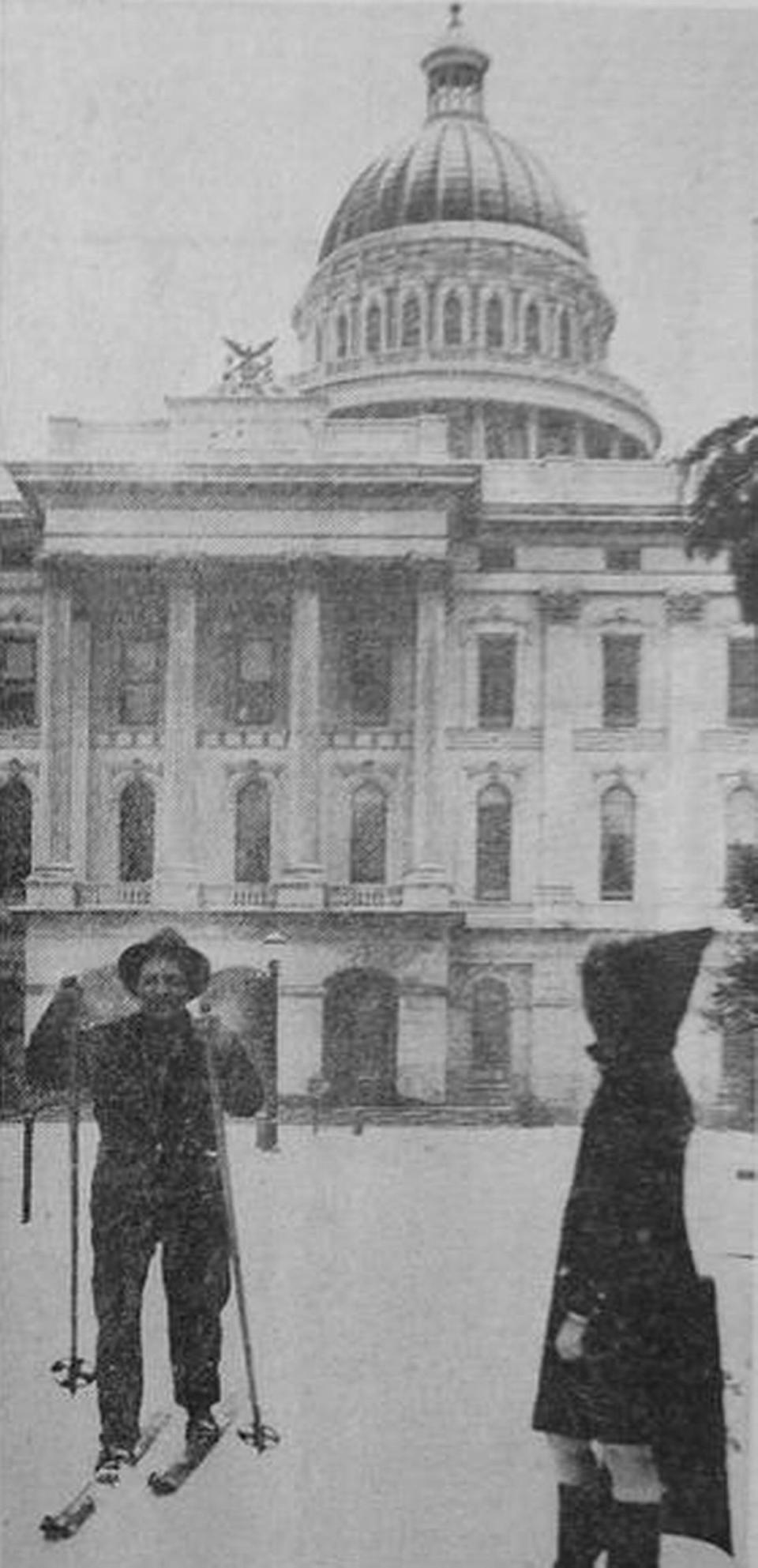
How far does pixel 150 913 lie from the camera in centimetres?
256

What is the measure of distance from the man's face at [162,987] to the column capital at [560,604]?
763 millimetres

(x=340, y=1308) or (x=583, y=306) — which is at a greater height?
(x=583, y=306)

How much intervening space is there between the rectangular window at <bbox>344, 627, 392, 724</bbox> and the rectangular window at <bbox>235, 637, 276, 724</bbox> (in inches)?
4.9

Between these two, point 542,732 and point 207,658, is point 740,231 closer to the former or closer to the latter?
point 542,732

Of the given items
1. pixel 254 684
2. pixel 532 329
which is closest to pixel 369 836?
pixel 254 684

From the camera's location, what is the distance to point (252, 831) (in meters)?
2.57

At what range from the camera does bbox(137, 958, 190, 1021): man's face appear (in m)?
2.49

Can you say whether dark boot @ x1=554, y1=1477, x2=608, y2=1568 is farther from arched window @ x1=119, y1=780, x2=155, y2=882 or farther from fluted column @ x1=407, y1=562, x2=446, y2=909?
arched window @ x1=119, y1=780, x2=155, y2=882

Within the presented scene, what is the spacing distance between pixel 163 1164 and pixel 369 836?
0.56 metres

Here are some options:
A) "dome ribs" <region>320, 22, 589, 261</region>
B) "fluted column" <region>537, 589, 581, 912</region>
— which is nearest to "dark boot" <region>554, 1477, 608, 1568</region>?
"fluted column" <region>537, 589, 581, 912</region>

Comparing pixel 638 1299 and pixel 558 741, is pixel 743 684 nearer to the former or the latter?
pixel 558 741

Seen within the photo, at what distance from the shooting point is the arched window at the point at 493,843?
8.39 ft

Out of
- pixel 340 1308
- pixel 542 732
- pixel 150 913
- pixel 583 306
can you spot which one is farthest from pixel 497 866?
pixel 583 306

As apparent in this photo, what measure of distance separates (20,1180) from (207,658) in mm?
811
